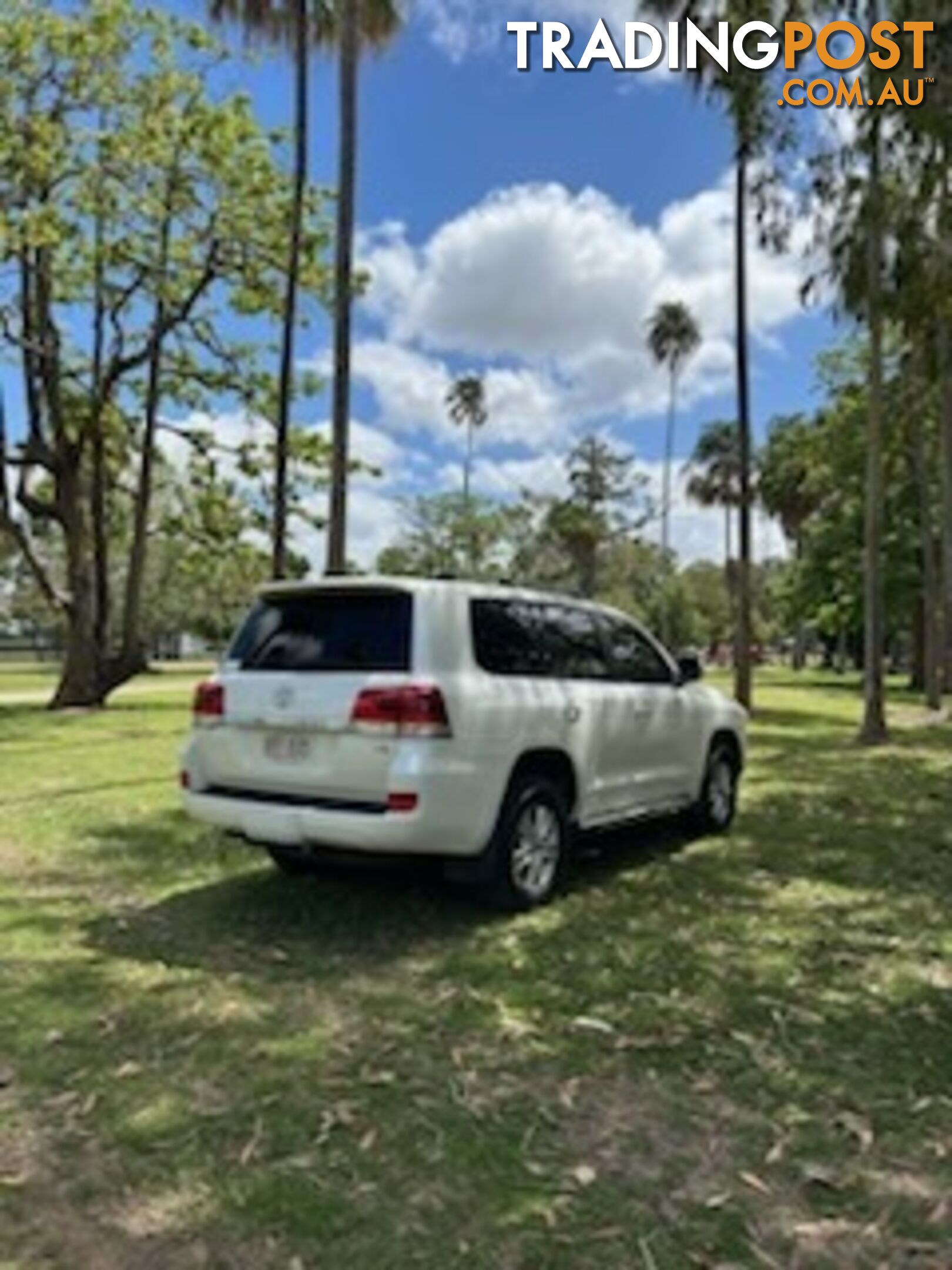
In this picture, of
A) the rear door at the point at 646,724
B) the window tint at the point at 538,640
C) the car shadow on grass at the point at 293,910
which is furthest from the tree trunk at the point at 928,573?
the car shadow on grass at the point at 293,910

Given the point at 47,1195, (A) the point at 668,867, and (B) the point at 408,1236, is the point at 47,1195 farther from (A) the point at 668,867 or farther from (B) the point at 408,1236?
(A) the point at 668,867

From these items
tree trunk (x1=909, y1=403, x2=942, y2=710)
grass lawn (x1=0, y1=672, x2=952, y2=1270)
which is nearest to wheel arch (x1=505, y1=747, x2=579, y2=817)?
grass lawn (x1=0, y1=672, x2=952, y2=1270)

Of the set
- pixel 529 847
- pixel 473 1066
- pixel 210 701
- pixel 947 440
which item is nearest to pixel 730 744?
pixel 529 847

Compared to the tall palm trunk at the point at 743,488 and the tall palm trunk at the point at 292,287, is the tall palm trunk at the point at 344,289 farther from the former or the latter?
the tall palm trunk at the point at 743,488

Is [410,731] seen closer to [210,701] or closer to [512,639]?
[512,639]

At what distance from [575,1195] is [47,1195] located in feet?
5.07

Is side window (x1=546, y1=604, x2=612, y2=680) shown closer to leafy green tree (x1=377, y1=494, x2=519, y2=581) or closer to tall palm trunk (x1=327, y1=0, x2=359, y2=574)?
tall palm trunk (x1=327, y1=0, x2=359, y2=574)

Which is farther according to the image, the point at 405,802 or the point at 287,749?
the point at 287,749

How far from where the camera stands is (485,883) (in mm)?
6566

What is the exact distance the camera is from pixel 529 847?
270 inches

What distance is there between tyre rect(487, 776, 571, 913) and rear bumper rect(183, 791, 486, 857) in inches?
9.3

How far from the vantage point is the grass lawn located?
3498 millimetres

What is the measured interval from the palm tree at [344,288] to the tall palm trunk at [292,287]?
5242 mm

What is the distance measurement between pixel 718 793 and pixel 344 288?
25.4 ft
